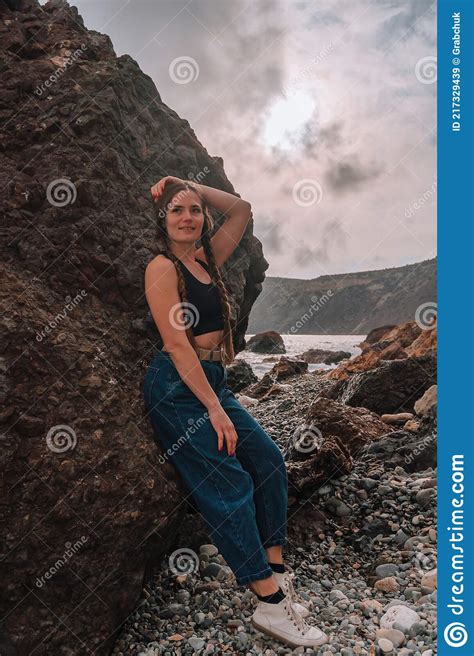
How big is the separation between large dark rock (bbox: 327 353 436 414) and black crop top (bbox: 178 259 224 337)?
522 cm

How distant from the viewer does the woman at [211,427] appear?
11.0 feet

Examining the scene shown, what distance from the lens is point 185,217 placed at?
384cm

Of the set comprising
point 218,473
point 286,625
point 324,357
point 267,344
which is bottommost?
point 286,625

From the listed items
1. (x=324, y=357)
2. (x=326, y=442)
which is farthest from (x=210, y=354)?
(x=324, y=357)

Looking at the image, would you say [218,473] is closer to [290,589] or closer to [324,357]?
[290,589]

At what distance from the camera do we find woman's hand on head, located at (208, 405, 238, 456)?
3428 millimetres

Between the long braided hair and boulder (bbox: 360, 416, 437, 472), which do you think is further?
boulder (bbox: 360, 416, 437, 472)

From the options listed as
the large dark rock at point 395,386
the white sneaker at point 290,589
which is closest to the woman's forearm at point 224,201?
the white sneaker at point 290,589

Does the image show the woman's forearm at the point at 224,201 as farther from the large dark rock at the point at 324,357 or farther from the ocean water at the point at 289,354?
the large dark rock at the point at 324,357

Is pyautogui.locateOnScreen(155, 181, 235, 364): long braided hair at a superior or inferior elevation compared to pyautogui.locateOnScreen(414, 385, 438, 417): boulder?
inferior

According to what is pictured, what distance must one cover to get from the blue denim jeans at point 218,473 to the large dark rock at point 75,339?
14 centimetres

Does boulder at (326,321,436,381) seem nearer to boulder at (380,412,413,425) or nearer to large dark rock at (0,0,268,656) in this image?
boulder at (380,412,413,425)

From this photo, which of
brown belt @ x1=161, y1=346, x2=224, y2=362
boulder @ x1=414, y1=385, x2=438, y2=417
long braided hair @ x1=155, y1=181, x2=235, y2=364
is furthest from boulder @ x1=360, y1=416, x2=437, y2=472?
brown belt @ x1=161, y1=346, x2=224, y2=362

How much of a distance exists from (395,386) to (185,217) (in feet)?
19.1
